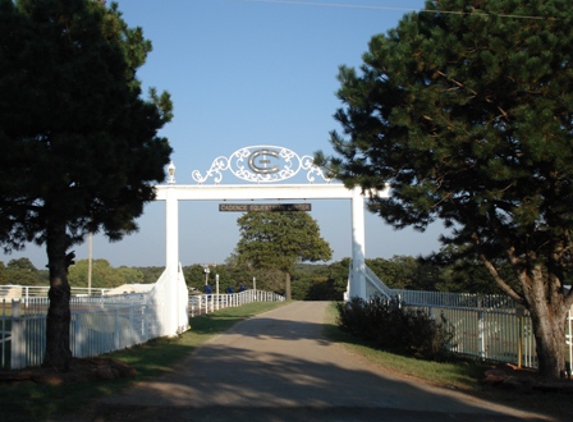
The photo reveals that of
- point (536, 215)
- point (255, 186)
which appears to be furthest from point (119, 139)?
point (255, 186)

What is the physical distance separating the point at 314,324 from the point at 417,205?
53.6 ft

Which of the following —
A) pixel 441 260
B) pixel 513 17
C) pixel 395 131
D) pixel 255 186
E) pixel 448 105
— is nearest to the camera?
pixel 513 17

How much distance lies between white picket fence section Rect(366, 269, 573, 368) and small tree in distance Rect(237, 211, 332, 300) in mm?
42834

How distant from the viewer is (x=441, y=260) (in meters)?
14.5

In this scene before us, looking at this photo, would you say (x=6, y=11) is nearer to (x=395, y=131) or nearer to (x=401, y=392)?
(x=395, y=131)

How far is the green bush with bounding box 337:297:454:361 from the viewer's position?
1561 centimetres

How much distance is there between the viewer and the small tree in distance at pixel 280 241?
61094mm

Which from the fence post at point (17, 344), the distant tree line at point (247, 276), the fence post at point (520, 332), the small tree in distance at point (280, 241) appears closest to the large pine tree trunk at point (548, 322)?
the fence post at point (520, 332)

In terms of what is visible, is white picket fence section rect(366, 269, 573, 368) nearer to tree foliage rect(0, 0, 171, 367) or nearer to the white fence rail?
the white fence rail

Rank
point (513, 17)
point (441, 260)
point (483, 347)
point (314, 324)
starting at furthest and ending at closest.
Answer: point (314, 324), point (483, 347), point (441, 260), point (513, 17)

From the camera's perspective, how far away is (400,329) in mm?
17094

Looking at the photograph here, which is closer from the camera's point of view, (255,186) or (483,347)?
(483,347)

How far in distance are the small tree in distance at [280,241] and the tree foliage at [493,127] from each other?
1861 inches

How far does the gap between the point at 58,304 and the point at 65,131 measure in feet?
9.45
